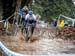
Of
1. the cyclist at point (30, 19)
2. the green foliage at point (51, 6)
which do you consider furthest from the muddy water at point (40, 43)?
the green foliage at point (51, 6)

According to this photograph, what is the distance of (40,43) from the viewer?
8.36 feet

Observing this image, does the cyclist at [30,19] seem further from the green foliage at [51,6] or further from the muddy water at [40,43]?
the green foliage at [51,6]

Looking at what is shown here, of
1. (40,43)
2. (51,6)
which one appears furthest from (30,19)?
(51,6)

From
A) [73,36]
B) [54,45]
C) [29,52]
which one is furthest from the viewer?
[73,36]

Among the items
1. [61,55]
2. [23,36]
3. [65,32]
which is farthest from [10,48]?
[65,32]

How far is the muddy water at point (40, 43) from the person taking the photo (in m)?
2.40

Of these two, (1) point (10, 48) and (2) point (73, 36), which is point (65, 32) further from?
(1) point (10, 48)

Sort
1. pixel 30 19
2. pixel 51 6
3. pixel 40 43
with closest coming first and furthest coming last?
pixel 30 19
pixel 40 43
pixel 51 6

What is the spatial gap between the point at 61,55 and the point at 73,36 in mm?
348

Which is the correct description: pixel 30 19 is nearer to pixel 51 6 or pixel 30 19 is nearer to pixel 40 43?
pixel 40 43

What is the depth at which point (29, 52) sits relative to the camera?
2344 millimetres

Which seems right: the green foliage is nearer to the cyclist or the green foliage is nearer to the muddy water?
the muddy water

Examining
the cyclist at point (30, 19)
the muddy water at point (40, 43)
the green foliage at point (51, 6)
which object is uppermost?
the cyclist at point (30, 19)

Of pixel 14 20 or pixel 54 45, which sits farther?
pixel 14 20
